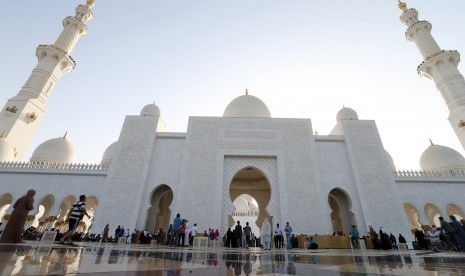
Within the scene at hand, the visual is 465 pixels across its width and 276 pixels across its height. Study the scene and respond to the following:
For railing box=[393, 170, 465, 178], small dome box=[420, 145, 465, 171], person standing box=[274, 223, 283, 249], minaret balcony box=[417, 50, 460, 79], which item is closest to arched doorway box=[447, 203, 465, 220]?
railing box=[393, 170, 465, 178]

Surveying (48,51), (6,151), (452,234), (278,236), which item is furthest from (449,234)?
(48,51)

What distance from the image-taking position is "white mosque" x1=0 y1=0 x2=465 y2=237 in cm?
1009

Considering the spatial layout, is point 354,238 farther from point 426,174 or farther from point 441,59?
point 441,59

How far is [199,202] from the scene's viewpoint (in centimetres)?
1014

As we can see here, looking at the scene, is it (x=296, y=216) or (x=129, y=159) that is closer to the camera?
(x=296, y=216)

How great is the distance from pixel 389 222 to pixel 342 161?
2911 millimetres

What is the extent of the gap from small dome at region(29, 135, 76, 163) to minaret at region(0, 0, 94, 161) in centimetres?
130

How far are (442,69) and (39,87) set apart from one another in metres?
23.2

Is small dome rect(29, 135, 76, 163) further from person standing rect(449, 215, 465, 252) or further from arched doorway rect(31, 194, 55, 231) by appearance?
person standing rect(449, 215, 465, 252)

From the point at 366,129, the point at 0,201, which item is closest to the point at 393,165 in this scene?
the point at 366,129

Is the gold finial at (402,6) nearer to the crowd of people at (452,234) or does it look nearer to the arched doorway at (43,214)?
the crowd of people at (452,234)

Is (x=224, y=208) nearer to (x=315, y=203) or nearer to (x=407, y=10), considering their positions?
(x=315, y=203)

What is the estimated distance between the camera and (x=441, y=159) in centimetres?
1448

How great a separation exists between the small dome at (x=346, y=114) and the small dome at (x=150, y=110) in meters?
10.0
